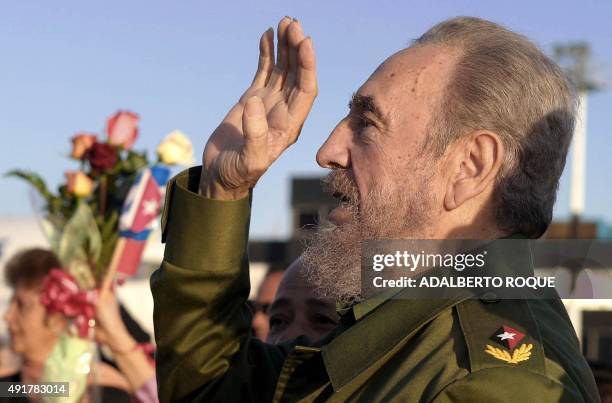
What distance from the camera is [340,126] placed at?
A: 270cm

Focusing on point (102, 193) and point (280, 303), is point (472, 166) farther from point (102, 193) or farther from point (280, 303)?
point (102, 193)

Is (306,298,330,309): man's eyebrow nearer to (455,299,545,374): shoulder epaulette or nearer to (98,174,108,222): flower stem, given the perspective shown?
(98,174,108,222): flower stem

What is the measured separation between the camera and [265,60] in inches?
110

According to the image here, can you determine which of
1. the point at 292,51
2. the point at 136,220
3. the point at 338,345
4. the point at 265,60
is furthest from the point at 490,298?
the point at 136,220

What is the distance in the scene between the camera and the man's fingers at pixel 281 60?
2.69 m

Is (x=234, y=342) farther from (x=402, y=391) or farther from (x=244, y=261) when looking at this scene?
(x=402, y=391)

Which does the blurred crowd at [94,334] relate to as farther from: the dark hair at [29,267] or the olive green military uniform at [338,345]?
the olive green military uniform at [338,345]

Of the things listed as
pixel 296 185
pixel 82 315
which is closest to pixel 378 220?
pixel 82 315

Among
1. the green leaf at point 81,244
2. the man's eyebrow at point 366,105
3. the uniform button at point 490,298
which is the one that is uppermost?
the man's eyebrow at point 366,105

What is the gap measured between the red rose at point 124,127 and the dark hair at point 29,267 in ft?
2.10

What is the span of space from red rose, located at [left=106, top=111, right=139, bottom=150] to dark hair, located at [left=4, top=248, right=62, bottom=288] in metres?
0.64

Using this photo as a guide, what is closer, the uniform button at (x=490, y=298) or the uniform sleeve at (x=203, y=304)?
the uniform button at (x=490, y=298)

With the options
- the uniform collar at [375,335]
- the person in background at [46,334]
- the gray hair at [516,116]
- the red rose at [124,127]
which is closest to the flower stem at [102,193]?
the red rose at [124,127]

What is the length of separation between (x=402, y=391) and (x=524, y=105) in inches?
31.8
